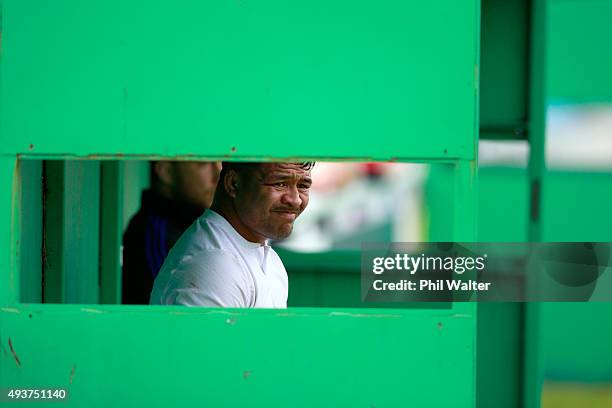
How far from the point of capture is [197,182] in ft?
16.2

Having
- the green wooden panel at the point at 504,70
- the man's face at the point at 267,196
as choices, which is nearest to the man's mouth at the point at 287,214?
the man's face at the point at 267,196

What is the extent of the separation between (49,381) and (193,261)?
1.99 ft

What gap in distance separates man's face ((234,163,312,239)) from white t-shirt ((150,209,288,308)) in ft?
0.24

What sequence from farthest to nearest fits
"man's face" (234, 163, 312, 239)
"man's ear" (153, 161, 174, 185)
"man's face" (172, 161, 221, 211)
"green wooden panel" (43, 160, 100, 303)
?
1. "man's ear" (153, 161, 174, 185)
2. "man's face" (172, 161, 221, 211)
3. "green wooden panel" (43, 160, 100, 303)
4. "man's face" (234, 163, 312, 239)

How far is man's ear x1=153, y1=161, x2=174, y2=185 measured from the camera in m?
5.06

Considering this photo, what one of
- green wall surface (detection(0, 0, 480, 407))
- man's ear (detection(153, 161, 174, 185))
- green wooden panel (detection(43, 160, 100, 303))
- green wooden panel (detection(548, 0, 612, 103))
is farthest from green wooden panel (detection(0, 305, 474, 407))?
man's ear (detection(153, 161, 174, 185))

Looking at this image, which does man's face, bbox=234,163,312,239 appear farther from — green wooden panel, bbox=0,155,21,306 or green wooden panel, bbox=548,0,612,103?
green wooden panel, bbox=548,0,612,103

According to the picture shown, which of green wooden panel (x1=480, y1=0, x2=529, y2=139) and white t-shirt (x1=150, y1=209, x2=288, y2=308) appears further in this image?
green wooden panel (x1=480, y1=0, x2=529, y2=139)

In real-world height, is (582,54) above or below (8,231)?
above

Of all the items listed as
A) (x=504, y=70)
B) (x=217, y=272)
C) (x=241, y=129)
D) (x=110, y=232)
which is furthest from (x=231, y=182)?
(x=504, y=70)

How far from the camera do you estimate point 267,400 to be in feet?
8.29

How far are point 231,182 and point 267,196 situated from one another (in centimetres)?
14

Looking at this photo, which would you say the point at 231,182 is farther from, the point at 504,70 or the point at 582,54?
the point at 504,70

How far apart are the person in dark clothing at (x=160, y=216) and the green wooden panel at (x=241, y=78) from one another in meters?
2.06
